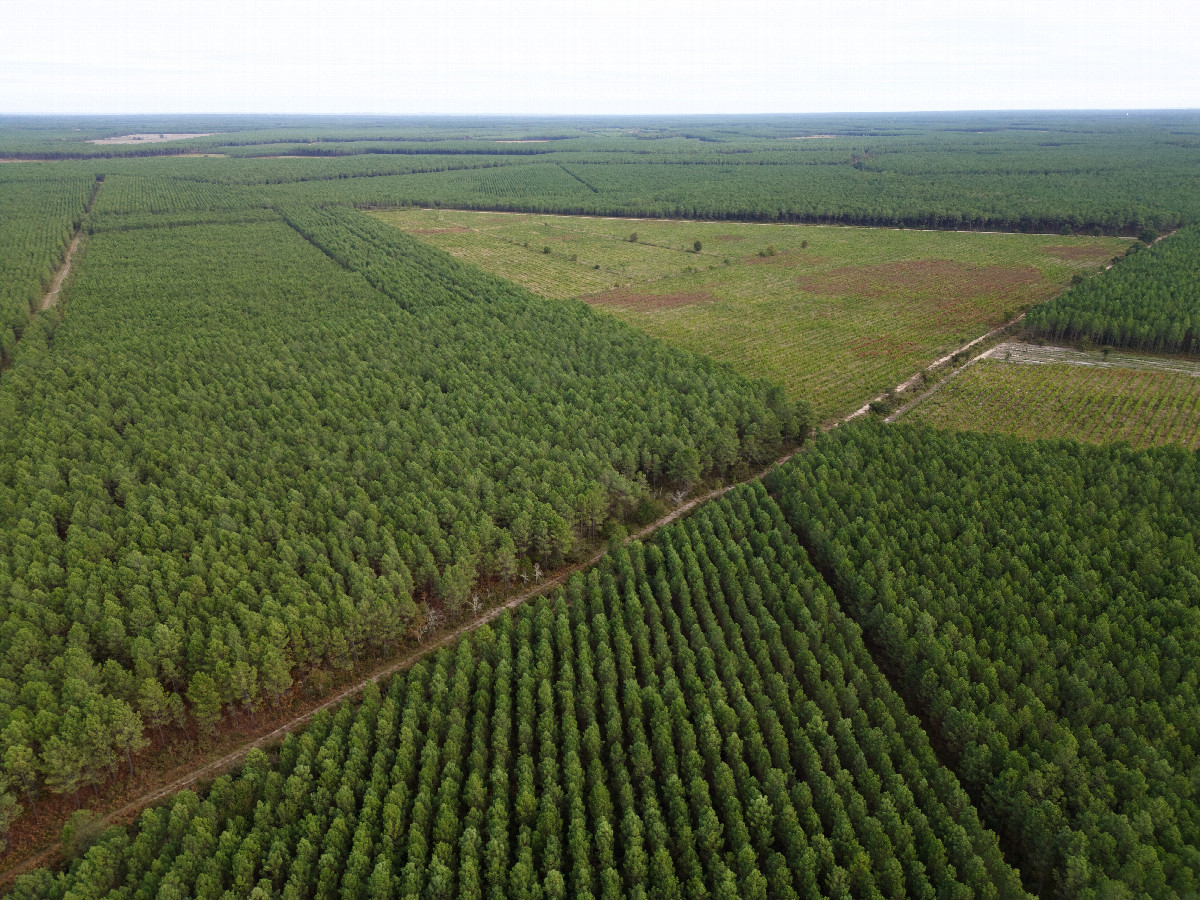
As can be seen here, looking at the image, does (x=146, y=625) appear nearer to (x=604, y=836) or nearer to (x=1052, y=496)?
(x=604, y=836)

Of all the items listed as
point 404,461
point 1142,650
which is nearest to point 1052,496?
point 1142,650

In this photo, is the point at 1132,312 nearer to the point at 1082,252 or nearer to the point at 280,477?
the point at 1082,252

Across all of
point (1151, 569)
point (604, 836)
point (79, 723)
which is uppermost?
point (1151, 569)

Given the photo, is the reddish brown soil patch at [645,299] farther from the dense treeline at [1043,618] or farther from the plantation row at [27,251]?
the plantation row at [27,251]

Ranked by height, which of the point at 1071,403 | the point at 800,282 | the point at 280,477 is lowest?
the point at 280,477

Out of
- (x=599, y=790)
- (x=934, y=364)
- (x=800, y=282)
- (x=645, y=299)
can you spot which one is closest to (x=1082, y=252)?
(x=800, y=282)

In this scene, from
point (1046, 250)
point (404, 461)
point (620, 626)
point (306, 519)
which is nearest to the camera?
point (620, 626)

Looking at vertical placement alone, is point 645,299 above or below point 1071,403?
above
